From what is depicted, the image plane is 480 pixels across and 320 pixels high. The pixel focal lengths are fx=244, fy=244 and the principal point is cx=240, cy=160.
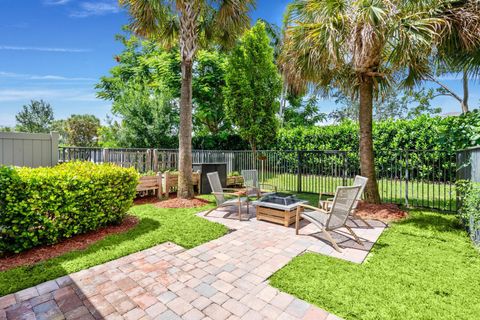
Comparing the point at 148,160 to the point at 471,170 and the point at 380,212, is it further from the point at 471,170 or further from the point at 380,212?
the point at 471,170

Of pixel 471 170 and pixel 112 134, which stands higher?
pixel 112 134

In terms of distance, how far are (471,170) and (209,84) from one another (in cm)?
1408

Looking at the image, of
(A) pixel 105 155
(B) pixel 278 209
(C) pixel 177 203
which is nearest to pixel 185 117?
(C) pixel 177 203

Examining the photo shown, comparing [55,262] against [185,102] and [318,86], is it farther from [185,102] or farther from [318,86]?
[318,86]

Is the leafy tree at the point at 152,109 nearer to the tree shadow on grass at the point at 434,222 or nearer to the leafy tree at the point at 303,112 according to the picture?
the leafy tree at the point at 303,112

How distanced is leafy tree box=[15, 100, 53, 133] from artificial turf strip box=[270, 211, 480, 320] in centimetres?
4835

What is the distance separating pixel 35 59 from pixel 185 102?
845 inches

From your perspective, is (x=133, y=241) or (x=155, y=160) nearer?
(x=133, y=241)

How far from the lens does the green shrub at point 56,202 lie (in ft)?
11.7

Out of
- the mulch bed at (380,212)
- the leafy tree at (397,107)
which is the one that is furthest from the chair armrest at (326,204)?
the leafy tree at (397,107)

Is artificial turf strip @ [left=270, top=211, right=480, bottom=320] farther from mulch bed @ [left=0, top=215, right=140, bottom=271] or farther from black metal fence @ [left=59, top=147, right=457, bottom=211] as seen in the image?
black metal fence @ [left=59, top=147, right=457, bottom=211]

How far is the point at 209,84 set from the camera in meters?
16.0

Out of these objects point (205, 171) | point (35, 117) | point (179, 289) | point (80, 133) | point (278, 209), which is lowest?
point (179, 289)

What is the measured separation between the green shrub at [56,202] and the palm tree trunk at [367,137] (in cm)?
589
